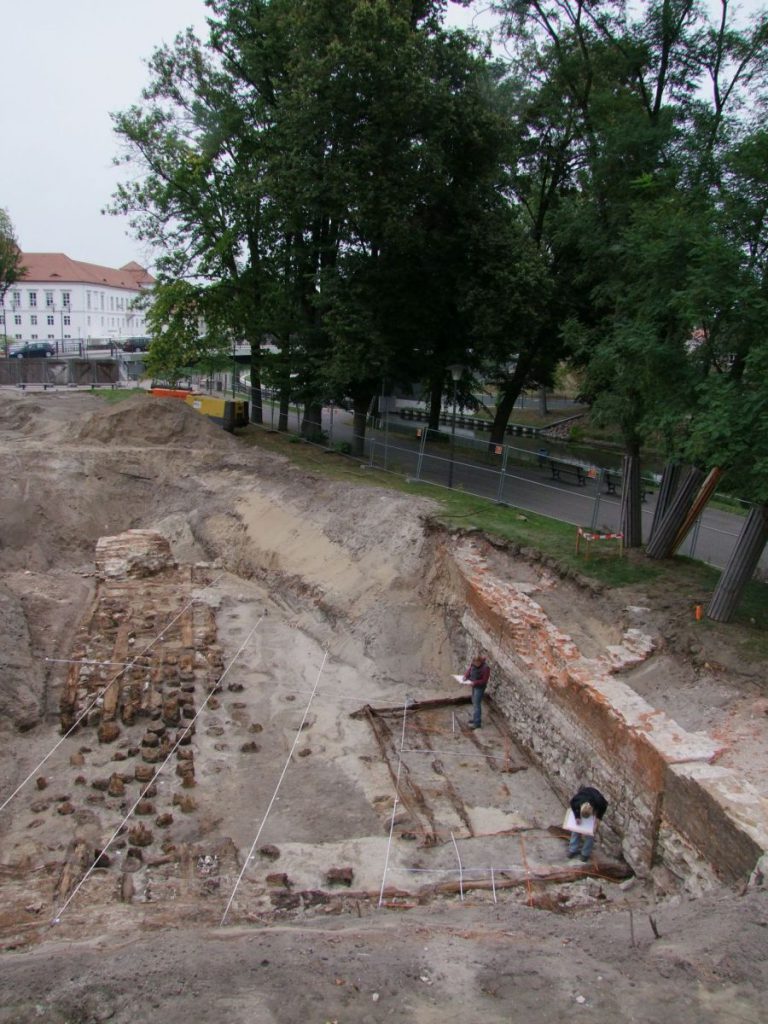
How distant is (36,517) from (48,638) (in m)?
6.84

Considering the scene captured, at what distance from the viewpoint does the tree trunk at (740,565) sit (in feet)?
37.8

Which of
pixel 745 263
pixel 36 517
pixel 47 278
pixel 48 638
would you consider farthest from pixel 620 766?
pixel 47 278

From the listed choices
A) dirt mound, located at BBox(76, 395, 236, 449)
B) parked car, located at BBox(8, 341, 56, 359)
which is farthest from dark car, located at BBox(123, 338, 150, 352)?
dirt mound, located at BBox(76, 395, 236, 449)

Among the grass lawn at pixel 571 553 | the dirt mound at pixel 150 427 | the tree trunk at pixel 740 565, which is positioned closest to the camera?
the tree trunk at pixel 740 565

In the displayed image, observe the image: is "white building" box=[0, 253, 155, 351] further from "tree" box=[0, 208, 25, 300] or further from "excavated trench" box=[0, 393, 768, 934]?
"excavated trench" box=[0, 393, 768, 934]

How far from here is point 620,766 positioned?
9.62m

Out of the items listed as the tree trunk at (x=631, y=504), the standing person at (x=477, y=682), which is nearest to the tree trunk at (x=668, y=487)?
the tree trunk at (x=631, y=504)

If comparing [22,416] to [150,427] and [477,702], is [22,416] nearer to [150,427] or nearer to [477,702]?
[150,427]

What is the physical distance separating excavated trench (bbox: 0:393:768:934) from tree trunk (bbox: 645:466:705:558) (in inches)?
84.8

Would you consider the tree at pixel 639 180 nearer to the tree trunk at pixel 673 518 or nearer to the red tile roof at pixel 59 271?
the tree trunk at pixel 673 518

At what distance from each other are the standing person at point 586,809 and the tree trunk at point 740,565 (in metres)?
4.13

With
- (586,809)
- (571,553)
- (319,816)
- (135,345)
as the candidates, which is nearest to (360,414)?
(571,553)

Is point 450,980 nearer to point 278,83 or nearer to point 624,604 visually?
point 624,604

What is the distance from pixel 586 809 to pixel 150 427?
65.4 ft
